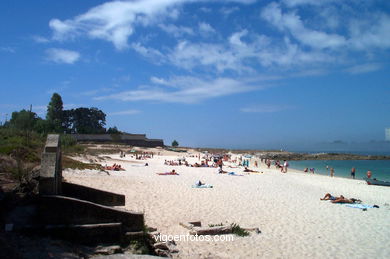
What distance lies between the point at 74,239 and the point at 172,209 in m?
5.65

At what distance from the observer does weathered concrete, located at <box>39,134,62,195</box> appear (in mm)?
5102

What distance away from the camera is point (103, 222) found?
5.16 metres

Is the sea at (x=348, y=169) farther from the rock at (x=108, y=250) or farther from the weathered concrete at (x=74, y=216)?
the rock at (x=108, y=250)

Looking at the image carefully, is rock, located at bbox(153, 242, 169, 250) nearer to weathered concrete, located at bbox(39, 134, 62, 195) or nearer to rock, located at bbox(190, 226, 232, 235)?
rock, located at bbox(190, 226, 232, 235)

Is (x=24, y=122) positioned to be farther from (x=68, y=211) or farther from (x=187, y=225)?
(x=68, y=211)

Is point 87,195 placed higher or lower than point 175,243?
higher

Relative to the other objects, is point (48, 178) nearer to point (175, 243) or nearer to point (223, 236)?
point (175, 243)

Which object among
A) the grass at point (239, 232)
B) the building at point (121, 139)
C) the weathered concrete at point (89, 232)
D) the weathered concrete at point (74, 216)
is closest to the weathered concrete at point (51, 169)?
the weathered concrete at point (74, 216)

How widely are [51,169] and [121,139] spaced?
66598mm

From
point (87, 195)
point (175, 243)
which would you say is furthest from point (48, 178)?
point (175, 243)

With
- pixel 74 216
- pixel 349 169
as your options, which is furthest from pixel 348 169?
pixel 74 216

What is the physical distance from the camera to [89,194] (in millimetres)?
6398

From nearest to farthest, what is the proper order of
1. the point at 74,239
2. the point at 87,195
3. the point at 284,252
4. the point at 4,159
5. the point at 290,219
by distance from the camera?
the point at 74,239 → the point at 87,195 → the point at 284,252 → the point at 4,159 → the point at 290,219

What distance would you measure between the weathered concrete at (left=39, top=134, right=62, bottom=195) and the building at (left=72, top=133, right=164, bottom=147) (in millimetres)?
61563
